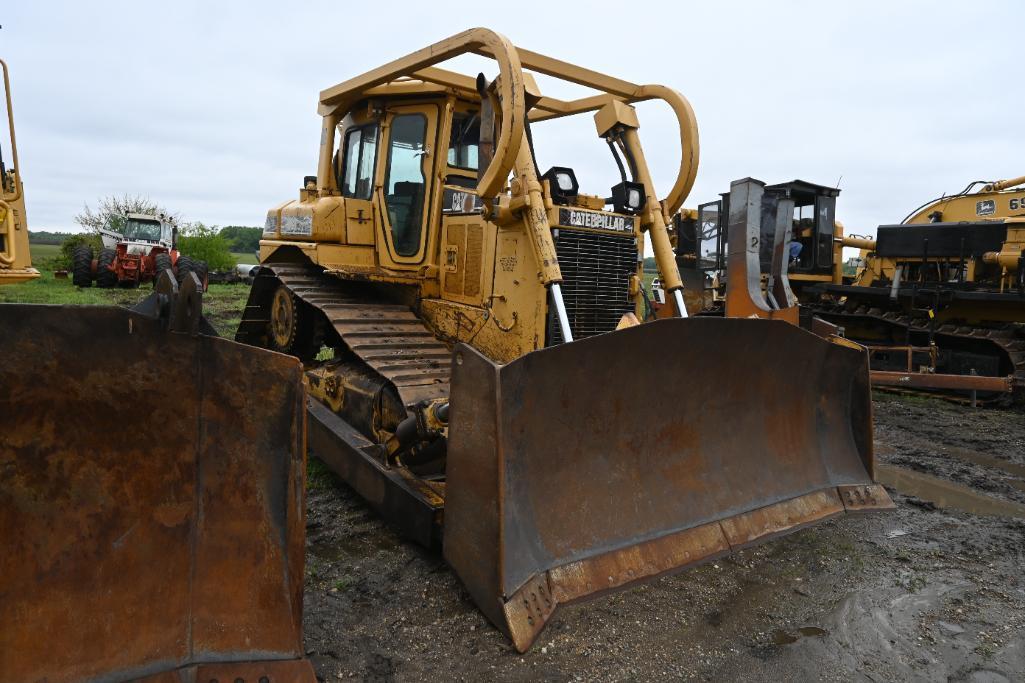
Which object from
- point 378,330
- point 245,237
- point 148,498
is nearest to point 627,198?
point 378,330

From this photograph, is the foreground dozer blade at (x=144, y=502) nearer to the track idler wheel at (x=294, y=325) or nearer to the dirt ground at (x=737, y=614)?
the dirt ground at (x=737, y=614)

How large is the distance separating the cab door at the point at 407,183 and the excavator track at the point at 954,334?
24.9ft

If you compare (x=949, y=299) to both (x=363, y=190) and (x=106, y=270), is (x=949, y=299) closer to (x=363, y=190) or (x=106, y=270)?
(x=363, y=190)

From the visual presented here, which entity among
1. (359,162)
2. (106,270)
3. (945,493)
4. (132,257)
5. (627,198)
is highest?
(359,162)

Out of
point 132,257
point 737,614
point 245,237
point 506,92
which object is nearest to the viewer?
point 737,614

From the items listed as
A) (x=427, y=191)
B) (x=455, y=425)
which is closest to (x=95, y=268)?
(x=427, y=191)

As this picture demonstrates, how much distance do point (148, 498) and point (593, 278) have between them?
298 cm

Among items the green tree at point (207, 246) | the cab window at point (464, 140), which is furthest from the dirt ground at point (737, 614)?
the green tree at point (207, 246)

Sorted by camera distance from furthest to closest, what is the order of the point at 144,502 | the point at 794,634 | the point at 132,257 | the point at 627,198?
the point at 132,257
the point at 627,198
the point at 794,634
the point at 144,502

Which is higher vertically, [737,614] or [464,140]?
[464,140]

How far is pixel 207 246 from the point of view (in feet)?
109

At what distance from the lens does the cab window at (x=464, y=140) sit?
17.0 ft

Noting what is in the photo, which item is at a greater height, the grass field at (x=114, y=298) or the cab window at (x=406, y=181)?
the cab window at (x=406, y=181)

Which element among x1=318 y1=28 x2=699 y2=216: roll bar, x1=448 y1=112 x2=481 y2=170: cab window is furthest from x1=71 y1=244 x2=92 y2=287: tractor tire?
x1=448 y1=112 x2=481 y2=170: cab window
